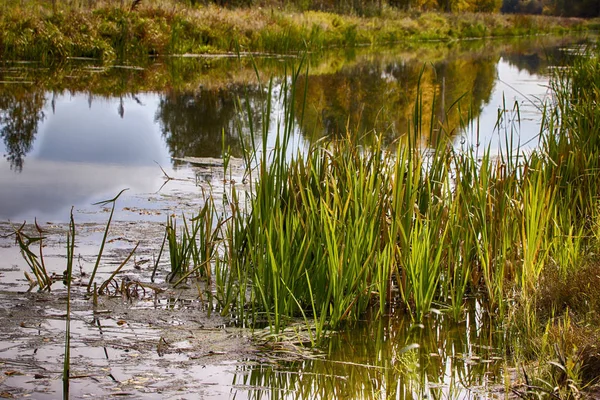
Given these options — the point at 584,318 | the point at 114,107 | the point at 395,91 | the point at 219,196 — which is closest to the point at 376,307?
the point at 584,318

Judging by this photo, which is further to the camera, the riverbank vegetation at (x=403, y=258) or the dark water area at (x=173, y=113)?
the dark water area at (x=173, y=113)

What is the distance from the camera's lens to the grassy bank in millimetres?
13906

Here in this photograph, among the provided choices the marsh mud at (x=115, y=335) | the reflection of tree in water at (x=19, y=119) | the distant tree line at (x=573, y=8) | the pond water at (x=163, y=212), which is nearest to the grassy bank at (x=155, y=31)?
the pond water at (x=163, y=212)

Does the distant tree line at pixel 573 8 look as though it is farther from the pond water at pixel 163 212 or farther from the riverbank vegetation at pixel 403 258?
the riverbank vegetation at pixel 403 258

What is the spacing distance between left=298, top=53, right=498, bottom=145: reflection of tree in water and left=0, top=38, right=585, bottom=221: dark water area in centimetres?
3

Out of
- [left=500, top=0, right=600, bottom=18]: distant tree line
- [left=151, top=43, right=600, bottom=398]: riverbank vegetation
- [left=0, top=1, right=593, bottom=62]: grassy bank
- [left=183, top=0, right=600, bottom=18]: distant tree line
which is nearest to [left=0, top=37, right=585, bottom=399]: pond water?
[left=151, top=43, right=600, bottom=398]: riverbank vegetation

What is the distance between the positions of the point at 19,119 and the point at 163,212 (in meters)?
4.38

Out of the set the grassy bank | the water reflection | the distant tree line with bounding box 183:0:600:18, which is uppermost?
the distant tree line with bounding box 183:0:600:18

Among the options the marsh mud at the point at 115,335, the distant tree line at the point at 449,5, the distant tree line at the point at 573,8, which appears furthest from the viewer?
the distant tree line at the point at 573,8

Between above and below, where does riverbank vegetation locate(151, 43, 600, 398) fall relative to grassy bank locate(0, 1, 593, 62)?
below

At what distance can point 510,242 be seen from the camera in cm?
377

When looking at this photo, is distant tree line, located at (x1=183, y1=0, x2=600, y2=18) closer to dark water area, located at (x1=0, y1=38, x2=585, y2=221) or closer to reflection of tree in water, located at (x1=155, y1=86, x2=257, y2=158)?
dark water area, located at (x1=0, y1=38, x2=585, y2=221)

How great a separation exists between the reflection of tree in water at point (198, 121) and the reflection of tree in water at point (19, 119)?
1396mm

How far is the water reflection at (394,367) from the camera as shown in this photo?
9.28 ft
